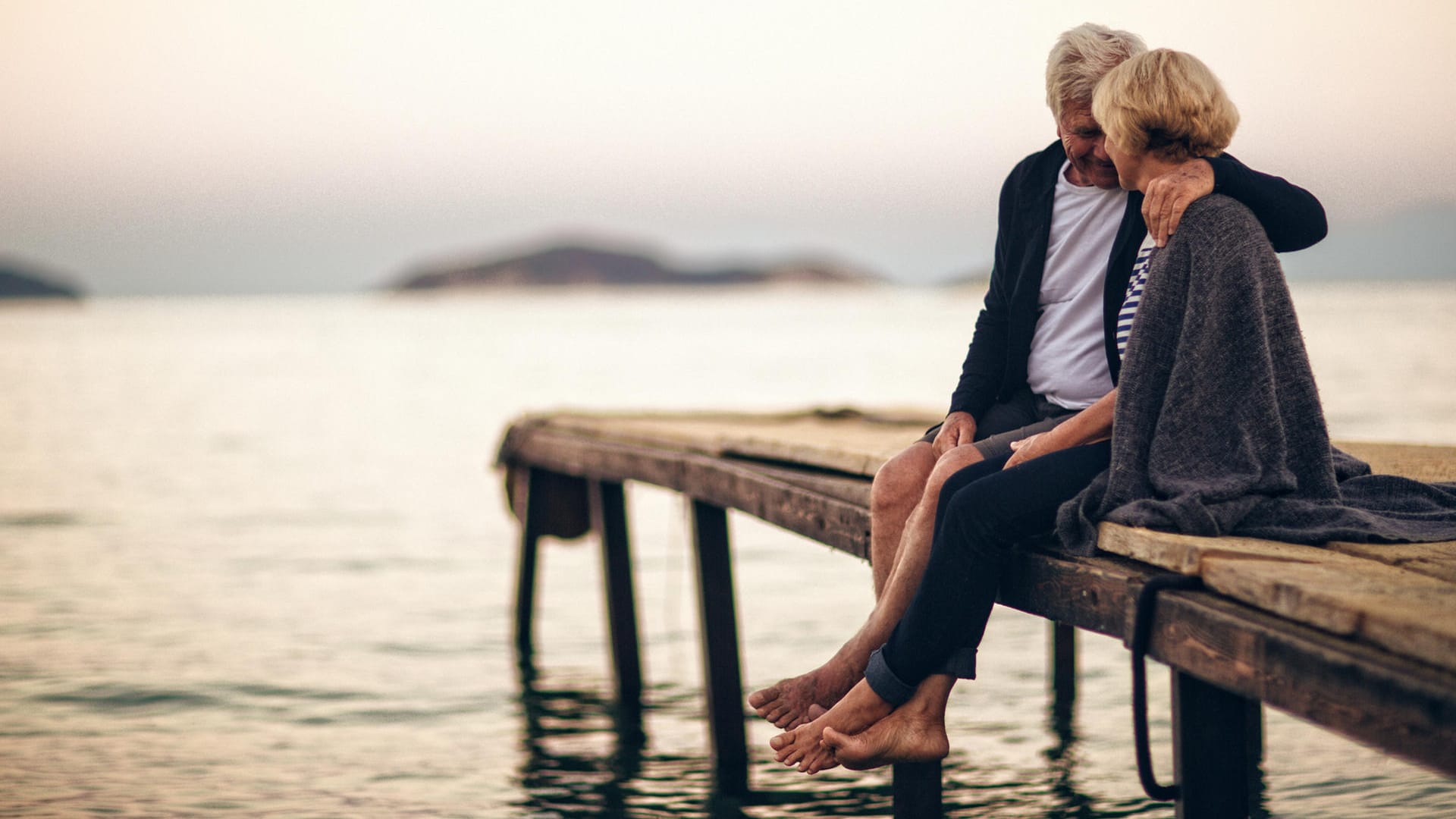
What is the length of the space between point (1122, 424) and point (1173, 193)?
49 cm

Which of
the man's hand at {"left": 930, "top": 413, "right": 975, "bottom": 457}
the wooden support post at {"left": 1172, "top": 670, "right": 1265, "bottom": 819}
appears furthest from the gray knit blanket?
the man's hand at {"left": 930, "top": 413, "right": 975, "bottom": 457}

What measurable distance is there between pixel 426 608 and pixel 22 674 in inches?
122

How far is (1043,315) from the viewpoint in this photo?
3.63m

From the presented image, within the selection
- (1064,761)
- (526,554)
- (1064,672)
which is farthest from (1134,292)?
(526,554)

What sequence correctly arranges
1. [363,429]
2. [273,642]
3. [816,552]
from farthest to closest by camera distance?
[363,429], [816,552], [273,642]

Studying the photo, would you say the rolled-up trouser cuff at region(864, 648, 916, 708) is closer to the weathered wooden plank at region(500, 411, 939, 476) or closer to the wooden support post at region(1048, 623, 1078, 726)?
the weathered wooden plank at region(500, 411, 939, 476)

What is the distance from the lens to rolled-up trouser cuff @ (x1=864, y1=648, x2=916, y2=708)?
3.16 metres

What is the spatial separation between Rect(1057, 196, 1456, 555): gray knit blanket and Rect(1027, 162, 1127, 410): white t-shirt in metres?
0.51

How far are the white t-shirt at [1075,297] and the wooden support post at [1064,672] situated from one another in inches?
154

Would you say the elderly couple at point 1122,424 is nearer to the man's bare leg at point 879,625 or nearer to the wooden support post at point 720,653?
the man's bare leg at point 879,625

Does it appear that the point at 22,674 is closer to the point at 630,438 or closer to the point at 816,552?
the point at 630,438

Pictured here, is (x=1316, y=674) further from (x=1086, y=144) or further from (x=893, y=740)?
(x=1086, y=144)

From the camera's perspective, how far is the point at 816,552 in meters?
12.7

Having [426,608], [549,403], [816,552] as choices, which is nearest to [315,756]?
[426,608]
